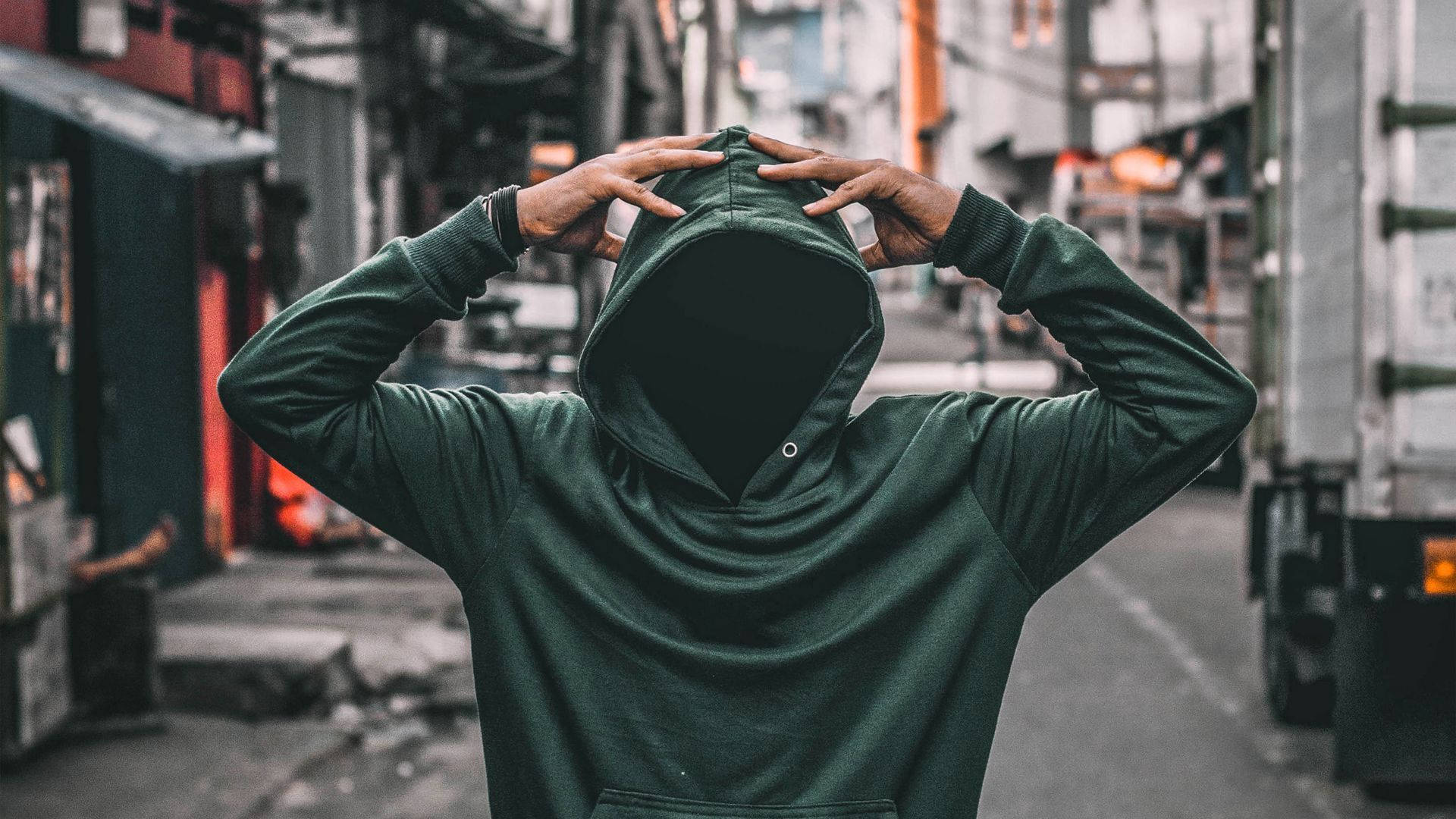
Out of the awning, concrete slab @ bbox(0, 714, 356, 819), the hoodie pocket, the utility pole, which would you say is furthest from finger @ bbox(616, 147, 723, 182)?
the utility pole

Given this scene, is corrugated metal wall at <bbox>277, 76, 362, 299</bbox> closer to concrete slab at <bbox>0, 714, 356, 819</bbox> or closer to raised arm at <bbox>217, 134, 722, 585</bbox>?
concrete slab at <bbox>0, 714, 356, 819</bbox>

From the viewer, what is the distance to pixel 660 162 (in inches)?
77.4

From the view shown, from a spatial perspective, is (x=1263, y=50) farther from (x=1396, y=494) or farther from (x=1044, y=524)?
(x=1044, y=524)

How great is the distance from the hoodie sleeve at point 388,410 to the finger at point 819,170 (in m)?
0.39

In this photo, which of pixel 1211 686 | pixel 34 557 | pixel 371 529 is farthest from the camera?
pixel 371 529

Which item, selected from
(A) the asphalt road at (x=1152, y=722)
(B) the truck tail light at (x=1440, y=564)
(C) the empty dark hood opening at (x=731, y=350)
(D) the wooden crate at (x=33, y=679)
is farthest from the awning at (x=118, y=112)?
(B) the truck tail light at (x=1440, y=564)

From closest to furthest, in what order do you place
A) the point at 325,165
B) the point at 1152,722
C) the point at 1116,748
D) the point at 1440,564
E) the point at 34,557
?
the point at 1440,564 < the point at 34,557 < the point at 1116,748 < the point at 1152,722 < the point at 325,165

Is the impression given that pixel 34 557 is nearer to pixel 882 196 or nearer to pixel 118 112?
pixel 118 112

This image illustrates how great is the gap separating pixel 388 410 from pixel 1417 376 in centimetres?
468

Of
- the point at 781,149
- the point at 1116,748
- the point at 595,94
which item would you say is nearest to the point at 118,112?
the point at 1116,748

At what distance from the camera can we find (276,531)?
1254 cm

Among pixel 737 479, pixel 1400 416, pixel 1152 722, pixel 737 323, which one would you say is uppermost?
pixel 737 323

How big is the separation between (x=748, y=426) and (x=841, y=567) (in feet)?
0.85

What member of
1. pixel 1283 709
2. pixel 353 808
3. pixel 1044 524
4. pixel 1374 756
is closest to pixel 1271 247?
pixel 1283 709
